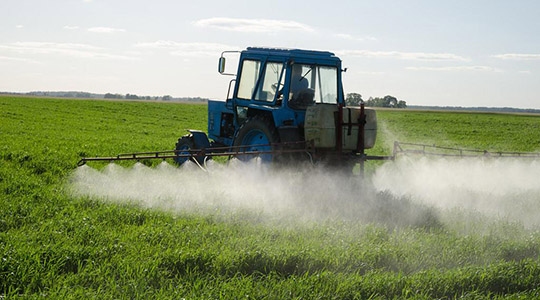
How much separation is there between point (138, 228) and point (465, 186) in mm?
6348

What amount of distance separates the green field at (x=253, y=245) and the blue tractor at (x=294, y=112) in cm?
53

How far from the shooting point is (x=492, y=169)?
11703 millimetres

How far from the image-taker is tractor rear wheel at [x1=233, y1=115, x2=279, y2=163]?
9.70 meters

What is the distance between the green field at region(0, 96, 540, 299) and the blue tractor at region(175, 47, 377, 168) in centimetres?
53

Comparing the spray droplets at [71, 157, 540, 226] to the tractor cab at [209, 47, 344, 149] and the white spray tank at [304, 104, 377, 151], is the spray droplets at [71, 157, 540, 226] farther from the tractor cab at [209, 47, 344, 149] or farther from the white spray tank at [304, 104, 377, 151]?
the tractor cab at [209, 47, 344, 149]

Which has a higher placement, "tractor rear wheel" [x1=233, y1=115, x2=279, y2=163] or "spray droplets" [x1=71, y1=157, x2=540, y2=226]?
"tractor rear wheel" [x1=233, y1=115, x2=279, y2=163]

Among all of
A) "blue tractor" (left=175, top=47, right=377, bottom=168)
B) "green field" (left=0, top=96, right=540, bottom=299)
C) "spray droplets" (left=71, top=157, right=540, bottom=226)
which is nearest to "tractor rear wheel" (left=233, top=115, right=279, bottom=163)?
"blue tractor" (left=175, top=47, right=377, bottom=168)

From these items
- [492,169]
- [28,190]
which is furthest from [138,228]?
[492,169]

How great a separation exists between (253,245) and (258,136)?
4.05 m

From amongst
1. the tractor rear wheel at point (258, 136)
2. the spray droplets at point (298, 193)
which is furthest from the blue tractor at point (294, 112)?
the spray droplets at point (298, 193)

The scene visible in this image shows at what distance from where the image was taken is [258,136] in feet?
33.6

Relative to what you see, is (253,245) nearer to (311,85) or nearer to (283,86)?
(283,86)

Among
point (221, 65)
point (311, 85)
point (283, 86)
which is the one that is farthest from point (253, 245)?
point (221, 65)

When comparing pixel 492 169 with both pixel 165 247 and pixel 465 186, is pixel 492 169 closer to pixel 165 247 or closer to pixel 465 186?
pixel 465 186
